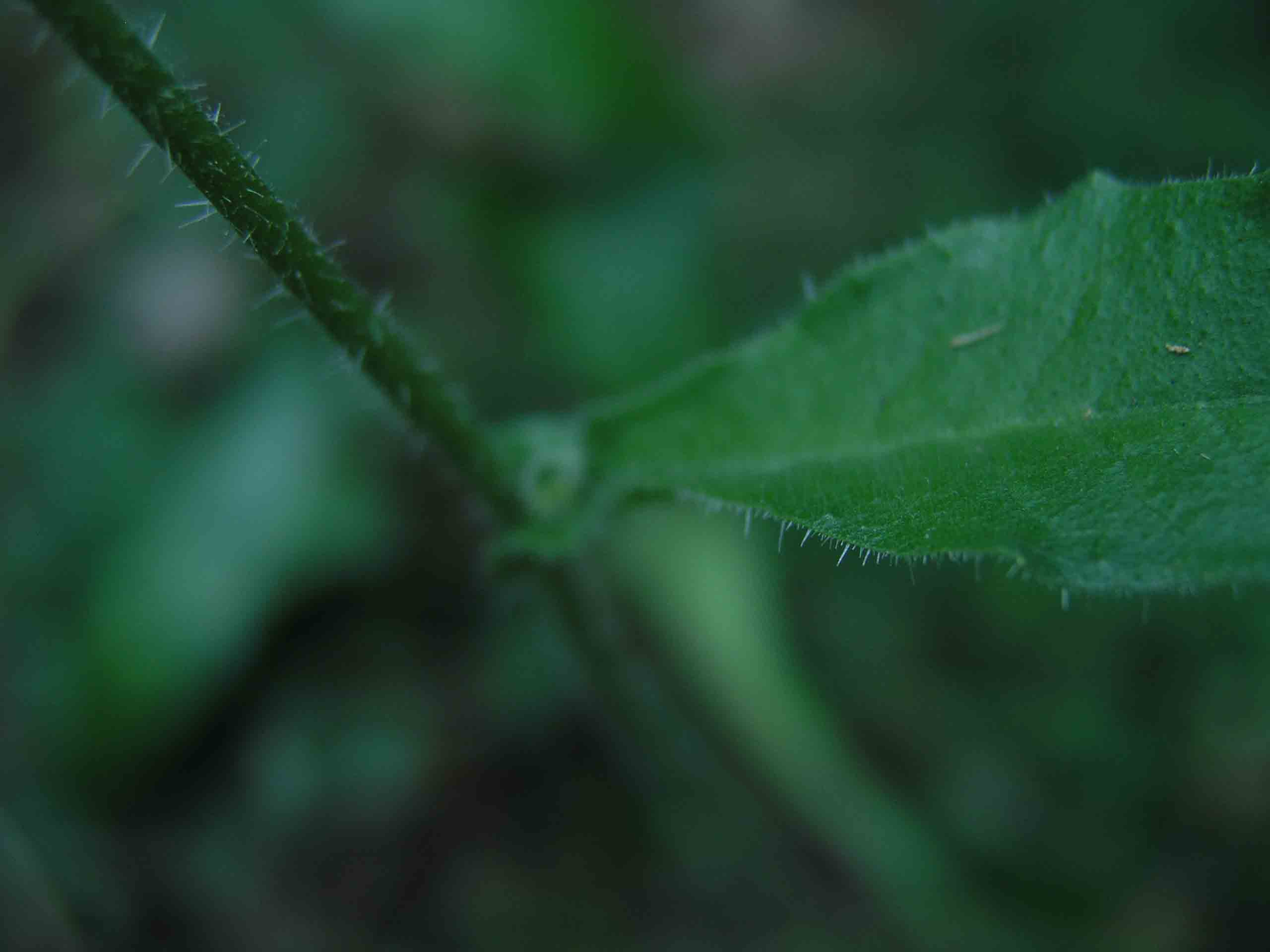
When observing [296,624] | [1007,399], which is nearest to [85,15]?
[1007,399]

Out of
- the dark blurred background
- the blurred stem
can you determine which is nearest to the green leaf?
the blurred stem

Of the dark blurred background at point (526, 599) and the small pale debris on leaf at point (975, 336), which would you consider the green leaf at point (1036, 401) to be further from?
the dark blurred background at point (526, 599)

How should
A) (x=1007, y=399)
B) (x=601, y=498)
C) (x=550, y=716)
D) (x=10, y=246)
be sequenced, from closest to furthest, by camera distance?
(x=1007, y=399), (x=601, y=498), (x=550, y=716), (x=10, y=246)

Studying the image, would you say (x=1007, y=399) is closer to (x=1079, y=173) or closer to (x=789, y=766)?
(x=789, y=766)

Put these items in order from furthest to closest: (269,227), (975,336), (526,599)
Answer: (526,599)
(975,336)
(269,227)

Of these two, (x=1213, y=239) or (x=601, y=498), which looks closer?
(x=1213, y=239)

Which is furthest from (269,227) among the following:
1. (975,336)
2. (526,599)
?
(526,599)

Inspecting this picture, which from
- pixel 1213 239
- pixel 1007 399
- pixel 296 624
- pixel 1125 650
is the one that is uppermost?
pixel 1125 650

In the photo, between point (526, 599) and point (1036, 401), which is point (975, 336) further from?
point (526, 599)
